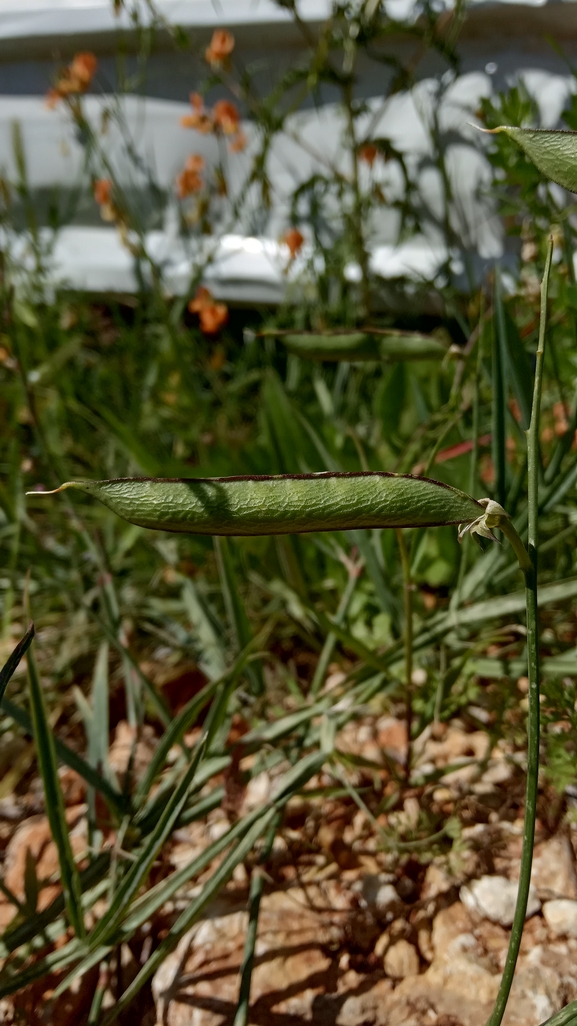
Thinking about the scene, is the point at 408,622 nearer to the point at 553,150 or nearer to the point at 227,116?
the point at 553,150

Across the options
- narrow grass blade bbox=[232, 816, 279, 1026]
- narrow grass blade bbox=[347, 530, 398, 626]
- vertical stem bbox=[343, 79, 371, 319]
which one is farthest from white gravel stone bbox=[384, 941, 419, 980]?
vertical stem bbox=[343, 79, 371, 319]

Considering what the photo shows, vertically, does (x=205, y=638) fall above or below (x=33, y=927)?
above

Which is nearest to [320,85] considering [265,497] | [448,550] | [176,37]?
[176,37]

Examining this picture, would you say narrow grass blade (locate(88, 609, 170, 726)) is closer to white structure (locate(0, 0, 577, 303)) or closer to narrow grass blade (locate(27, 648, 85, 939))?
narrow grass blade (locate(27, 648, 85, 939))

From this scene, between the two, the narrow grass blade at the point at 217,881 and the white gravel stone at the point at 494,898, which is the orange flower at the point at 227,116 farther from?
the white gravel stone at the point at 494,898

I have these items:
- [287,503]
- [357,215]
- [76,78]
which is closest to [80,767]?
[287,503]
